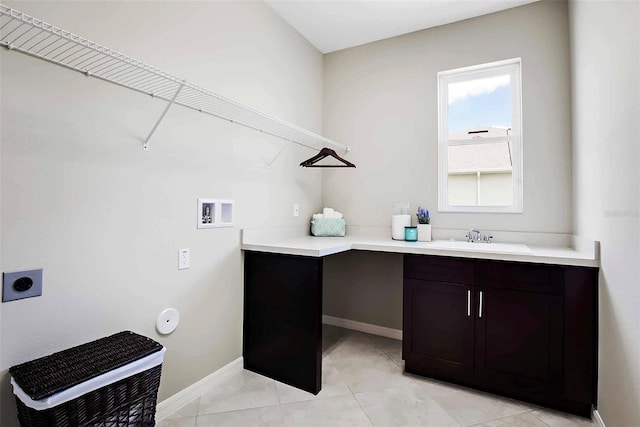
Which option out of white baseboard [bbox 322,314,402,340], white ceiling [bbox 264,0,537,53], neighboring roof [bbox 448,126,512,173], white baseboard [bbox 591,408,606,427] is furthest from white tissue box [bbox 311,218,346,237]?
white baseboard [bbox 591,408,606,427]

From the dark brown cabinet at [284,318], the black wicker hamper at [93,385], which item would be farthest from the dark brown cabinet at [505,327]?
the black wicker hamper at [93,385]

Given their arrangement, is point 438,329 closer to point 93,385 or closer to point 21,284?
point 93,385

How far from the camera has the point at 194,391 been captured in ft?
5.99

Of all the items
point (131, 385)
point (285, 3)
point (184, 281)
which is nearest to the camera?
point (131, 385)

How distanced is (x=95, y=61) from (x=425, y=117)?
2300 millimetres

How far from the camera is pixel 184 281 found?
1792 mm

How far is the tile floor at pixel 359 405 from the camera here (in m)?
1.64

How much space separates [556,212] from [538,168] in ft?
1.11

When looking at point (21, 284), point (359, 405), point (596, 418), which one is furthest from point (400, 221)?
point (21, 284)

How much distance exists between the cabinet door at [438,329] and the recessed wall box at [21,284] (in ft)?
6.21

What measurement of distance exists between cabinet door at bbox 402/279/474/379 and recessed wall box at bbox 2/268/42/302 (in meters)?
1.89

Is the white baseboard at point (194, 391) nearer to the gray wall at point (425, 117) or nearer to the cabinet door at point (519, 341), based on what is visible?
the gray wall at point (425, 117)

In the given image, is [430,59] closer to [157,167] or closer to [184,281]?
[157,167]

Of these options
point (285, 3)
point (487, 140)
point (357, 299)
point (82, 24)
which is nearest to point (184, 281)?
point (82, 24)
